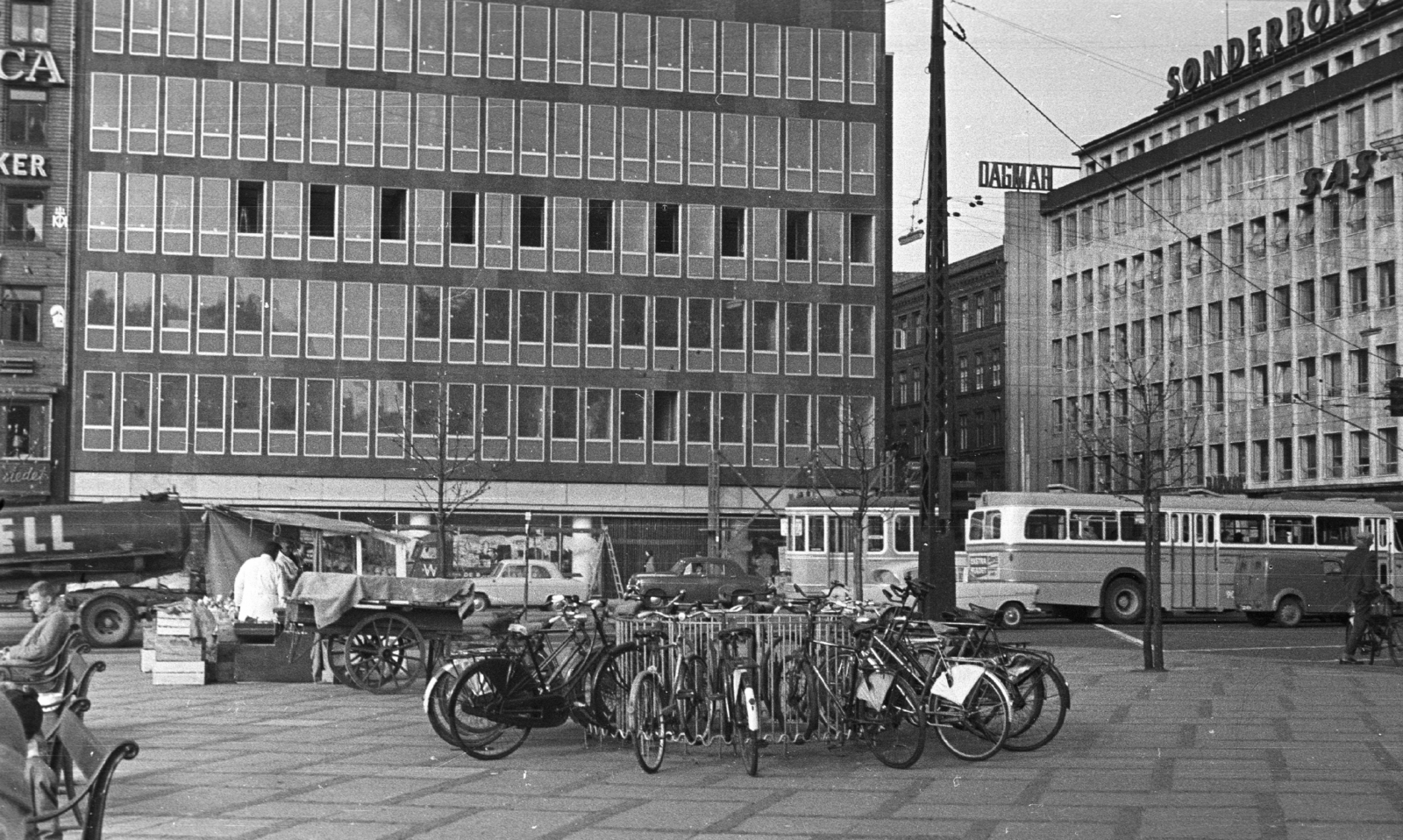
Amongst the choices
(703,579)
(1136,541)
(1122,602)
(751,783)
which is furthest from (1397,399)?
(751,783)

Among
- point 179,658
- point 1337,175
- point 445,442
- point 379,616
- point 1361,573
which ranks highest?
point 1337,175

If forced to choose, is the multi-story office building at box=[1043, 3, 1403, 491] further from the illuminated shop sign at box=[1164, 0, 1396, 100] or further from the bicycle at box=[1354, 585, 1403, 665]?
the bicycle at box=[1354, 585, 1403, 665]

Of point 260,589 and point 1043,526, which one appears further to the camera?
point 1043,526

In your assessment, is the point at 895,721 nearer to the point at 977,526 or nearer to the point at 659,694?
the point at 659,694

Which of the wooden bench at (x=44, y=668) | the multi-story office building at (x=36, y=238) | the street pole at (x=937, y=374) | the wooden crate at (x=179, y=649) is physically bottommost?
the wooden crate at (x=179, y=649)

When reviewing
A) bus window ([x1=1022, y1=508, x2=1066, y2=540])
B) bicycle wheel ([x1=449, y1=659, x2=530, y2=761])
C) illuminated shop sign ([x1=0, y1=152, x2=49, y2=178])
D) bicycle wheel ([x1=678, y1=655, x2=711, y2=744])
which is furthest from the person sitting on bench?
illuminated shop sign ([x1=0, y1=152, x2=49, y2=178])

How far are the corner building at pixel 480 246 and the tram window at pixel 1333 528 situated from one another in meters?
19.0

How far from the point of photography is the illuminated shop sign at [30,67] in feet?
185

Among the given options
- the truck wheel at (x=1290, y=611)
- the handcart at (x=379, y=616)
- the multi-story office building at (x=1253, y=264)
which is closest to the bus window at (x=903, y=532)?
the truck wheel at (x=1290, y=611)

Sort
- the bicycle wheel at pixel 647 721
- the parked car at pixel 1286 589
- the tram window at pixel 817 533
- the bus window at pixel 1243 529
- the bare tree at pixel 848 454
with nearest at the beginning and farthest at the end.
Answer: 1. the bicycle wheel at pixel 647 721
2. the parked car at pixel 1286 589
3. the bus window at pixel 1243 529
4. the tram window at pixel 817 533
5. the bare tree at pixel 848 454

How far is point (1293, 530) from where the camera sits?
149 ft

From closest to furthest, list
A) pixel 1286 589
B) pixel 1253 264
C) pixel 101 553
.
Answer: pixel 101 553
pixel 1286 589
pixel 1253 264

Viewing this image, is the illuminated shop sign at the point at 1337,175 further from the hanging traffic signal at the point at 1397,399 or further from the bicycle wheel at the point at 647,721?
the bicycle wheel at the point at 647,721

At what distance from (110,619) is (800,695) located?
21.9 meters
